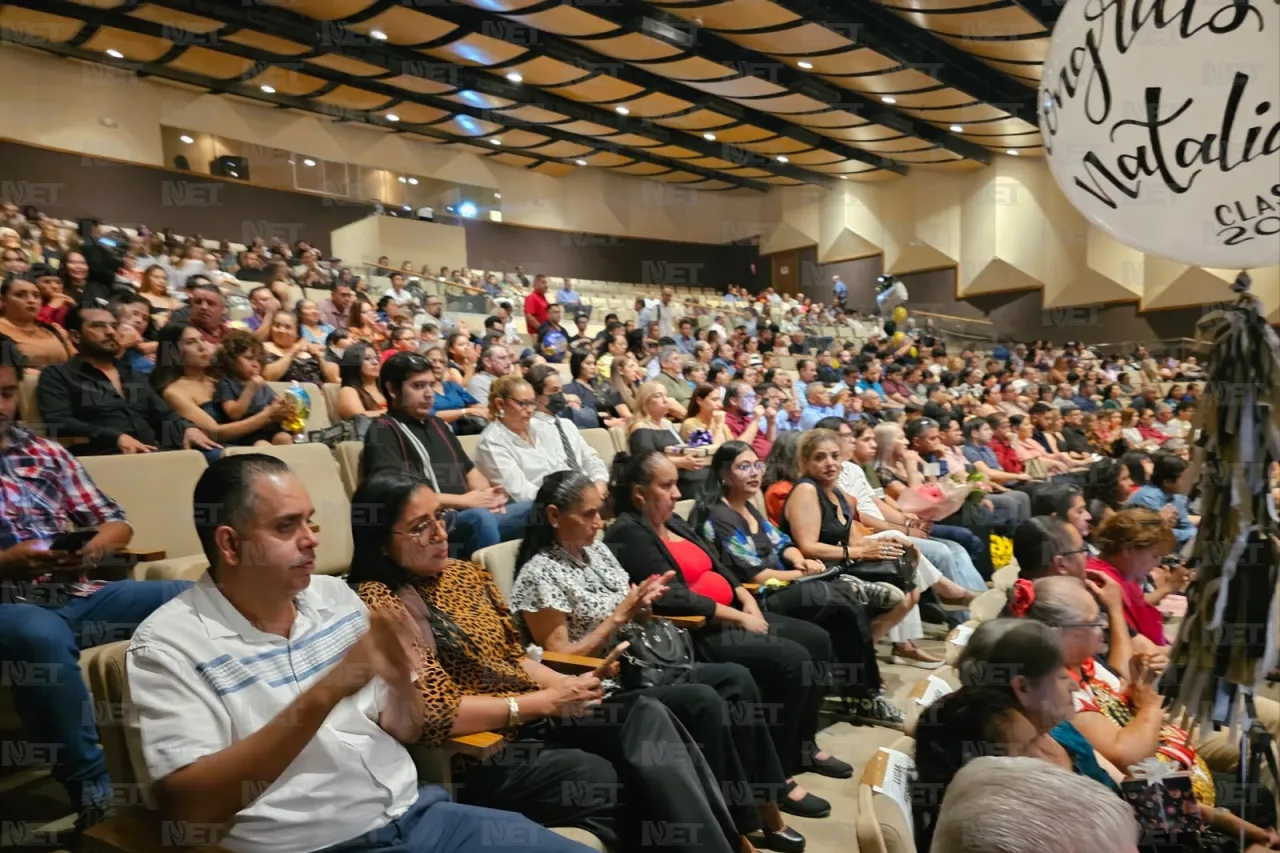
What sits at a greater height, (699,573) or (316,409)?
(316,409)

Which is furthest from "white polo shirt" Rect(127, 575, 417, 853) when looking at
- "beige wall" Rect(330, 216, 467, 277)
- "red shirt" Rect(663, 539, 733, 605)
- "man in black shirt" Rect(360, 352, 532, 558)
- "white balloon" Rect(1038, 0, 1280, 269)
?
"beige wall" Rect(330, 216, 467, 277)

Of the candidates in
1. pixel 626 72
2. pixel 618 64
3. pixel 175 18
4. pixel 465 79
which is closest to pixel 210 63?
pixel 175 18

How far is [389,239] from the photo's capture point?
14.9 m

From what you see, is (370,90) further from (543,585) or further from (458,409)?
(543,585)

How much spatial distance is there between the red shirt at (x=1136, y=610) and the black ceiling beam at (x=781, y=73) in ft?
24.6

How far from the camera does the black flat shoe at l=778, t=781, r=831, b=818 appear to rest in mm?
2258

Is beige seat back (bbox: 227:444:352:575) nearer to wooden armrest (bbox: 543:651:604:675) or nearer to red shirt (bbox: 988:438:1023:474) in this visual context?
wooden armrest (bbox: 543:651:604:675)

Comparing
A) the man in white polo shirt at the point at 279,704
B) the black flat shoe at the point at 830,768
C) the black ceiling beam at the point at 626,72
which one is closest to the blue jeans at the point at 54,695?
the man in white polo shirt at the point at 279,704

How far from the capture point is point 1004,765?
87cm

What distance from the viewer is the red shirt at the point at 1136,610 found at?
8.37ft

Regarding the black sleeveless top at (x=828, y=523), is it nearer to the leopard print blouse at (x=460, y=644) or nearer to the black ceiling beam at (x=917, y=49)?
the leopard print blouse at (x=460, y=644)

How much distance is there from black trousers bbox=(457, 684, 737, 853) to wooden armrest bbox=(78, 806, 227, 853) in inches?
24.4

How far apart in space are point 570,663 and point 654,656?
225mm

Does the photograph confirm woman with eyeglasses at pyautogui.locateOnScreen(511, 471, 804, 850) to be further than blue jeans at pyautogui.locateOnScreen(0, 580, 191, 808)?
Yes
